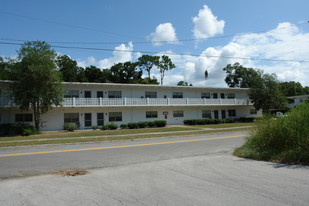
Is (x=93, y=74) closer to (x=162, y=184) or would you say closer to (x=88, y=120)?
(x=88, y=120)

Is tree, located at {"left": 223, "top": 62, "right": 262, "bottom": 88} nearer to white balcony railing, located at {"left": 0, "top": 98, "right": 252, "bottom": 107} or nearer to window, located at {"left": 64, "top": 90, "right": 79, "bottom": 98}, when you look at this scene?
white balcony railing, located at {"left": 0, "top": 98, "right": 252, "bottom": 107}

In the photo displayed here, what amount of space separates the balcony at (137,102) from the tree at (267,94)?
2728 mm

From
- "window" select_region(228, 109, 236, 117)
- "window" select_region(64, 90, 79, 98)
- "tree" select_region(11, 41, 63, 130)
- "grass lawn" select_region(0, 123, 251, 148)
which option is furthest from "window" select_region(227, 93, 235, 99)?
"tree" select_region(11, 41, 63, 130)

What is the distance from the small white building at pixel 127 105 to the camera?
92.2 feet

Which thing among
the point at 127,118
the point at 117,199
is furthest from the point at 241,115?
the point at 117,199

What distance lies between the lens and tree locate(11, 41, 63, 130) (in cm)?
2347

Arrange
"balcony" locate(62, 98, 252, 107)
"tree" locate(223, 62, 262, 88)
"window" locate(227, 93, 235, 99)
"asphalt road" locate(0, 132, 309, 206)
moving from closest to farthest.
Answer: "asphalt road" locate(0, 132, 309, 206) → "balcony" locate(62, 98, 252, 107) → "window" locate(227, 93, 235, 99) → "tree" locate(223, 62, 262, 88)

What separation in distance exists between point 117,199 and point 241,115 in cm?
4173

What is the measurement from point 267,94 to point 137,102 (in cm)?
2128

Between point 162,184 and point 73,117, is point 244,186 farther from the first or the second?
point 73,117

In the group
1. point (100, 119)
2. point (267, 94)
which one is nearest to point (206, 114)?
point (267, 94)

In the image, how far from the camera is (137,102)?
32281 millimetres

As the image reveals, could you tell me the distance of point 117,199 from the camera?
4824mm

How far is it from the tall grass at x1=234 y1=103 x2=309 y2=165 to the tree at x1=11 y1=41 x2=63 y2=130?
2023cm
